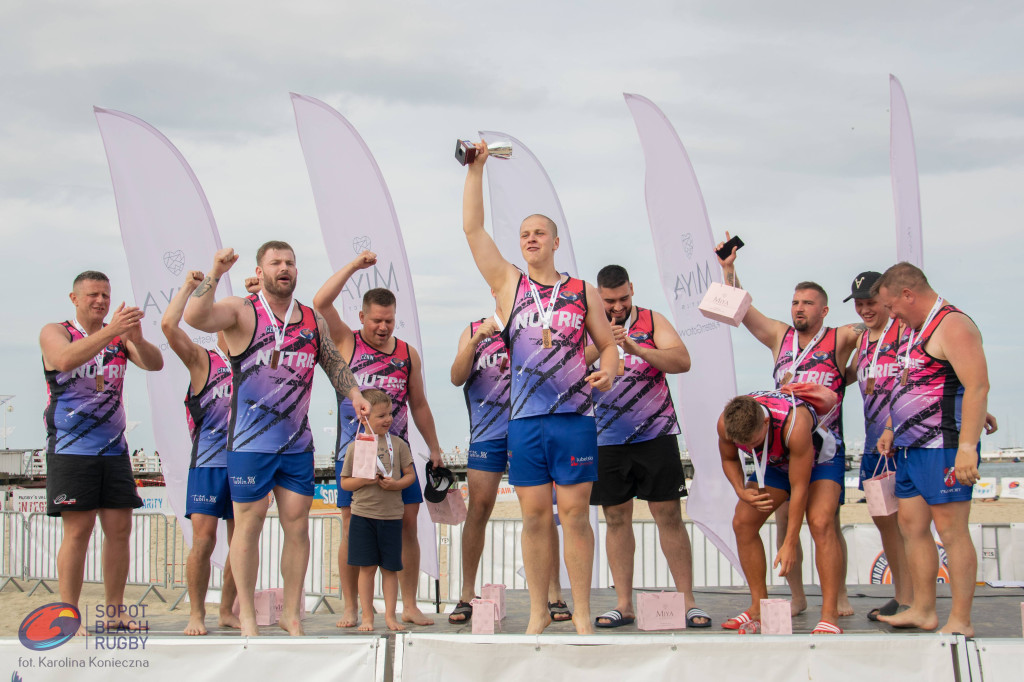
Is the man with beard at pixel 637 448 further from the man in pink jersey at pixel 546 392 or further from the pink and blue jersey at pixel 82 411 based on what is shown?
the pink and blue jersey at pixel 82 411

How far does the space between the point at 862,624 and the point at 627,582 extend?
1.36 metres

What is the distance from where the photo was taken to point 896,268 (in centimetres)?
434

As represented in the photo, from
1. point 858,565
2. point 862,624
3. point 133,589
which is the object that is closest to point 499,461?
point 862,624

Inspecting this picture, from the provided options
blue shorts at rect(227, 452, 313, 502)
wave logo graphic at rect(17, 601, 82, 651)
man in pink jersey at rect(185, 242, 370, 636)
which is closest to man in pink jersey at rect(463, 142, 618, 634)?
man in pink jersey at rect(185, 242, 370, 636)

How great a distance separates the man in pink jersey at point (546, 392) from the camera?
3.88 m

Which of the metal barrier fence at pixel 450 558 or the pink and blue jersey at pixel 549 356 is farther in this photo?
the metal barrier fence at pixel 450 558

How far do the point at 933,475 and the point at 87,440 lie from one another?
4.81 m

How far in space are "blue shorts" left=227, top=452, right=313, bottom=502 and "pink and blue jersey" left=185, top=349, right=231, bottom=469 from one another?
784 millimetres

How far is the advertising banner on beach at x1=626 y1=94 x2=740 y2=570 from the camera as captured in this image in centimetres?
672

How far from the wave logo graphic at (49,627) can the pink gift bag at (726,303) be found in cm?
377

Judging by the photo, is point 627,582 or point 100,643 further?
point 627,582

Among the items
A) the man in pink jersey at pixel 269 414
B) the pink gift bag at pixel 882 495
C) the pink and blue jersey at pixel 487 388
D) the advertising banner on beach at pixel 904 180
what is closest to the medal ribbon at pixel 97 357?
the man in pink jersey at pixel 269 414

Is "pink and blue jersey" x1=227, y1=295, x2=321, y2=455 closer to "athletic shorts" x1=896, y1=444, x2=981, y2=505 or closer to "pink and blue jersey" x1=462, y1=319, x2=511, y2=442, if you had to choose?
"pink and blue jersey" x1=462, y1=319, x2=511, y2=442

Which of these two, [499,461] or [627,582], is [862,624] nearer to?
[627,582]
